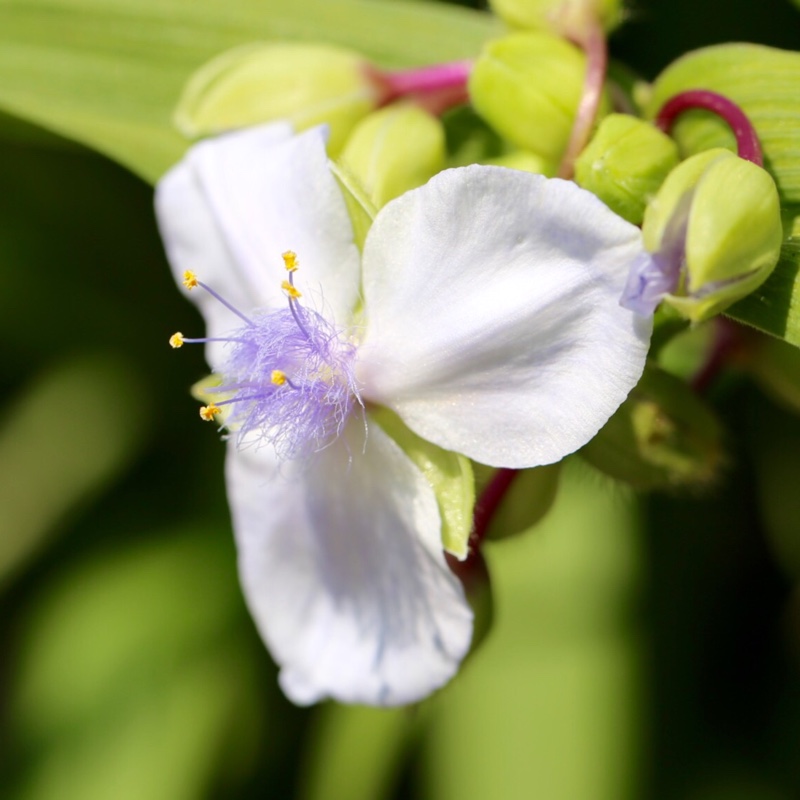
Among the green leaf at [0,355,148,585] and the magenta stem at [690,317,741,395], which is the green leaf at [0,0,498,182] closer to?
the magenta stem at [690,317,741,395]

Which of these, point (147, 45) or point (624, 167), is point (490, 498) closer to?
point (624, 167)

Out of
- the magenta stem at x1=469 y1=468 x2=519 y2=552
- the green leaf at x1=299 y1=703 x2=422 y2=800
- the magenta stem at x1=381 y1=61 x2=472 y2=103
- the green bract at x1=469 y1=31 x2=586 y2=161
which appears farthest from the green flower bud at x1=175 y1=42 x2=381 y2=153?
the green leaf at x1=299 y1=703 x2=422 y2=800

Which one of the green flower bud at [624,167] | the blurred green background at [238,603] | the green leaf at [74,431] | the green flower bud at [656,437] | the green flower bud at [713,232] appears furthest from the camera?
the green leaf at [74,431]

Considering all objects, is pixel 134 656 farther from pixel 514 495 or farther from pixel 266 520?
pixel 514 495

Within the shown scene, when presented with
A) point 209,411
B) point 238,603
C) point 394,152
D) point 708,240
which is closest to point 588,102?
point 394,152

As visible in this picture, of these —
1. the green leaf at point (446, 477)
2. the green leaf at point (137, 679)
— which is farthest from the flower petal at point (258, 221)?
the green leaf at point (137, 679)

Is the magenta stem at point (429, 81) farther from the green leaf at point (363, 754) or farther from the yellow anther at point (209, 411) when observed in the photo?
the green leaf at point (363, 754)
